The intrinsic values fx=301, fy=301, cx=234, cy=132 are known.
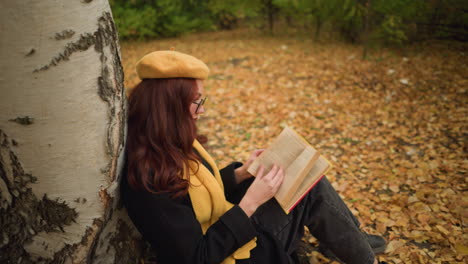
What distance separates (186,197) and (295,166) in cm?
58

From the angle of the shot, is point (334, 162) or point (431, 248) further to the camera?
point (334, 162)

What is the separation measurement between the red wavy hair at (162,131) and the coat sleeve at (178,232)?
7 cm

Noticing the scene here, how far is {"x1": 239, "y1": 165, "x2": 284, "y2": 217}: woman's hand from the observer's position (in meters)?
1.51

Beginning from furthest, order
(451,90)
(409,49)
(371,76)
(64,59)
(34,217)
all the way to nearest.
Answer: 1. (409,49)
2. (371,76)
3. (451,90)
4. (34,217)
5. (64,59)

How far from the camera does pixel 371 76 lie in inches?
190

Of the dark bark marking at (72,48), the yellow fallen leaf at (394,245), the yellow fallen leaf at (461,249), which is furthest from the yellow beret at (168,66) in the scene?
the yellow fallen leaf at (461,249)

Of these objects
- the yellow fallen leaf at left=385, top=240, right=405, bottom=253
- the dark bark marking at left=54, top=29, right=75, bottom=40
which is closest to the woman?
the dark bark marking at left=54, top=29, right=75, bottom=40

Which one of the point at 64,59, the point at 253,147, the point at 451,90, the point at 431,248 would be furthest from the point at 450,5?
the point at 64,59

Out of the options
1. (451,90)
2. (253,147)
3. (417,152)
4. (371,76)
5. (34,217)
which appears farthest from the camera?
(371,76)

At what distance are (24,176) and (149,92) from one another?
61 centimetres

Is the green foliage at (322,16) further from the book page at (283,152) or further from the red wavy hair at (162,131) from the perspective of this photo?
the red wavy hair at (162,131)

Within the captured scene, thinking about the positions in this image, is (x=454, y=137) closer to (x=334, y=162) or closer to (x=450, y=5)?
(x=334, y=162)

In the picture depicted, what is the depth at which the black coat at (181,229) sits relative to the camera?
1302 millimetres

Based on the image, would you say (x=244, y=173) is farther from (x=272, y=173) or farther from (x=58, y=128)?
(x=58, y=128)
